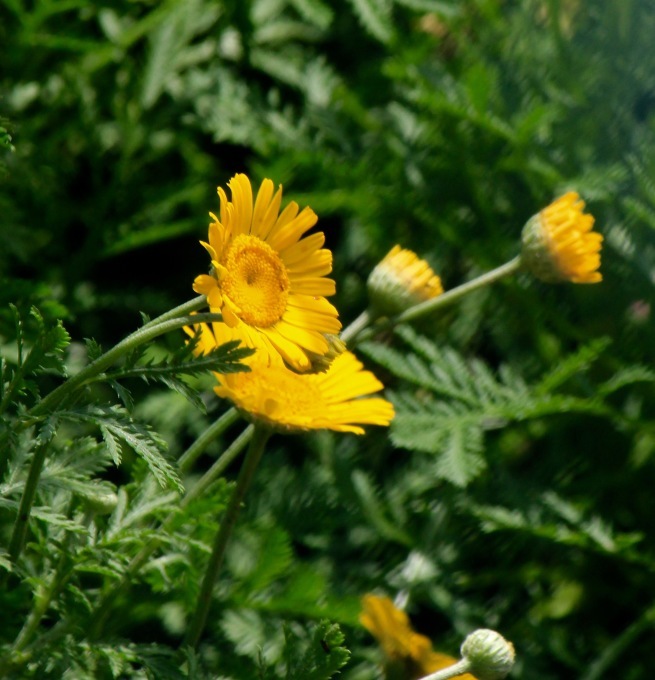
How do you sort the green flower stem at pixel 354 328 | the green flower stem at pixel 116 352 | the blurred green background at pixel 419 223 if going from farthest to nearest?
the blurred green background at pixel 419 223 → the green flower stem at pixel 354 328 → the green flower stem at pixel 116 352

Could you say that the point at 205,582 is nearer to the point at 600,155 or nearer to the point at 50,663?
the point at 50,663

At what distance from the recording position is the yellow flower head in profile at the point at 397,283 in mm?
1185

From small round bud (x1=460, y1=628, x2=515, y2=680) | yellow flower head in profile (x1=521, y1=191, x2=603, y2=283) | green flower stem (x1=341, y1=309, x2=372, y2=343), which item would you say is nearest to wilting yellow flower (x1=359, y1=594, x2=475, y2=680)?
small round bud (x1=460, y1=628, x2=515, y2=680)

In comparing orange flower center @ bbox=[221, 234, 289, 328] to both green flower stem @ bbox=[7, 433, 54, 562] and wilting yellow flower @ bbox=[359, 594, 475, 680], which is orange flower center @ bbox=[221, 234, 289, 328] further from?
wilting yellow flower @ bbox=[359, 594, 475, 680]

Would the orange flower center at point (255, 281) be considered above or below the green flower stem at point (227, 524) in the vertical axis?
above

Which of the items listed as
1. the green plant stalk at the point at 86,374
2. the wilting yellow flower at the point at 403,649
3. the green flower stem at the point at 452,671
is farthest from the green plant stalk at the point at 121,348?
the wilting yellow flower at the point at 403,649

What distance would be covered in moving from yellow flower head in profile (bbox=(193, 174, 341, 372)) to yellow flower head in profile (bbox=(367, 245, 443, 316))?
9.0 inches

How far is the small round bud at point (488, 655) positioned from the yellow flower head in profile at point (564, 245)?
0.40 metres

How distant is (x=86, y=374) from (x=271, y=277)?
0.17 m

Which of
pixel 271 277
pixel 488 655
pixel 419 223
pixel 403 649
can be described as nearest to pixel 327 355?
pixel 271 277

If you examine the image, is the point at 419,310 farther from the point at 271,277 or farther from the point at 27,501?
the point at 27,501

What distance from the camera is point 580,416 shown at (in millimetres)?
1689

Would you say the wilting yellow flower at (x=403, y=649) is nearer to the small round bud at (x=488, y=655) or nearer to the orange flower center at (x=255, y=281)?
the small round bud at (x=488, y=655)

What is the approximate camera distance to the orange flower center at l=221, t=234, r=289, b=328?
87cm
